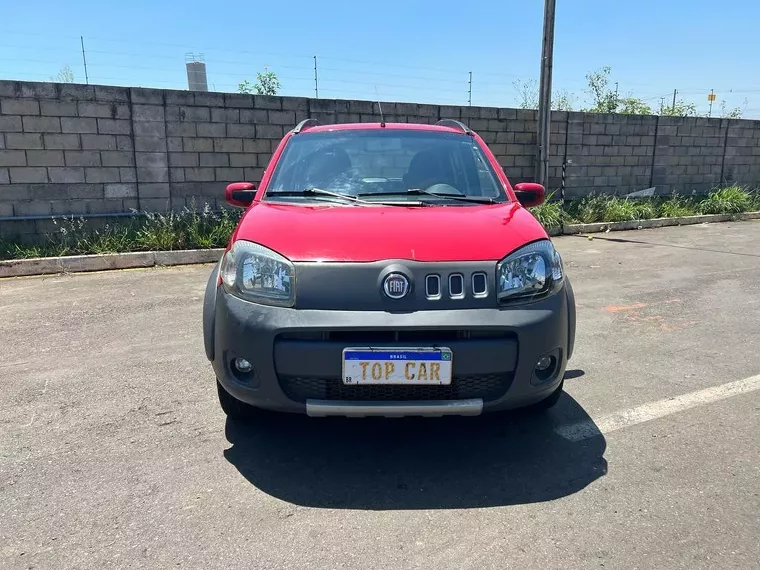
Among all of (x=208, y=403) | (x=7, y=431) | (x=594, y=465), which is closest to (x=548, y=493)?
(x=594, y=465)

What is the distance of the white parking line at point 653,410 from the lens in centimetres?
296

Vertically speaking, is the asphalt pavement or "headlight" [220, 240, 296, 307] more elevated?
"headlight" [220, 240, 296, 307]

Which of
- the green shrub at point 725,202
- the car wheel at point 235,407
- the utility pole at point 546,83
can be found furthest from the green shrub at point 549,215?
the car wheel at point 235,407

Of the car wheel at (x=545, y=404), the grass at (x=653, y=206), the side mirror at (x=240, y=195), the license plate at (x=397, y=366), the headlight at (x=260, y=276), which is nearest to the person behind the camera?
the license plate at (x=397, y=366)

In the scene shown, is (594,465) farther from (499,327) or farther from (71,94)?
(71,94)

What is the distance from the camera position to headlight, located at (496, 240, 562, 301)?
243 centimetres

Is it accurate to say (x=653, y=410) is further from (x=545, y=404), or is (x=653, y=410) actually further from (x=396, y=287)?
(x=396, y=287)

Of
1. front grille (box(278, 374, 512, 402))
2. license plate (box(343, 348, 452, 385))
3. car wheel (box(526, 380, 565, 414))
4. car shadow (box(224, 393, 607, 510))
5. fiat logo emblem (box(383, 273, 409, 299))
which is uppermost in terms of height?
fiat logo emblem (box(383, 273, 409, 299))

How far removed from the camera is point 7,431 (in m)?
2.94

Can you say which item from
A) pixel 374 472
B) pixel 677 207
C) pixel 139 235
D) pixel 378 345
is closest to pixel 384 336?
pixel 378 345

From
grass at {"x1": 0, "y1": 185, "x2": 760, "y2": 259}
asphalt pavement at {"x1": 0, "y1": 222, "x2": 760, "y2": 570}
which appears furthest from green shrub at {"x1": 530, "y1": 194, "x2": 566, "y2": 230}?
asphalt pavement at {"x1": 0, "y1": 222, "x2": 760, "y2": 570}

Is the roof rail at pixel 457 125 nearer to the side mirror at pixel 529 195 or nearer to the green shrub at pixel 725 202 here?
the side mirror at pixel 529 195

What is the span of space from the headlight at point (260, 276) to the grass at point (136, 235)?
5.65 meters

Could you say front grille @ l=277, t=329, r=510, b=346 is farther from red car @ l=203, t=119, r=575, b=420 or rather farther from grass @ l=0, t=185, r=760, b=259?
grass @ l=0, t=185, r=760, b=259
